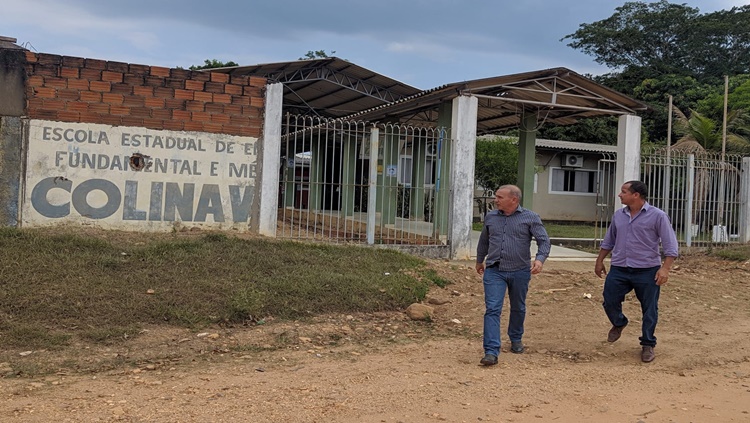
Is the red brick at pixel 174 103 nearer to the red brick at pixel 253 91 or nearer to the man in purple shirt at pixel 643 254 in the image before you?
the red brick at pixel 253 91

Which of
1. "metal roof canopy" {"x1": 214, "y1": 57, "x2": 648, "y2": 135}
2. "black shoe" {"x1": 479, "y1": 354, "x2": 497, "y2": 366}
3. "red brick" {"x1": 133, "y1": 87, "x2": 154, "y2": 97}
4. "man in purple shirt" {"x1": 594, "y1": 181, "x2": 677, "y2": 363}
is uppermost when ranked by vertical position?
"metal roof canopy" {"x1": 214, "y1": 57, "x2": 648, "y2": 135}

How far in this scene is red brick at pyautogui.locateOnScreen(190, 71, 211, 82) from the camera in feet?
32.1

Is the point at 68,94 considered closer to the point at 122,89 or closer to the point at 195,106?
the point at 122,89

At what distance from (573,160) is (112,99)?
19.1 metres

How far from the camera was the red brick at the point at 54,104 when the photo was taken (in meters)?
9.18

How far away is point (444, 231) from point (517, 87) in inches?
122

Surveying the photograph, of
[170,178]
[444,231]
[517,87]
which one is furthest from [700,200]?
[170,178]

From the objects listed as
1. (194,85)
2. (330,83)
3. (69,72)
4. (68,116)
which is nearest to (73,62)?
(69,72)

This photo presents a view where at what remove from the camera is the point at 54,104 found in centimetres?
920

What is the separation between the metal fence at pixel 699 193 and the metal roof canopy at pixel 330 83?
677cm

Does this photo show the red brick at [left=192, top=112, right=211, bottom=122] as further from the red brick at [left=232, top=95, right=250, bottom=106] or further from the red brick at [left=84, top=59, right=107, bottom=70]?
the red brick at [left=84, top=59, right=107, bottom=70]

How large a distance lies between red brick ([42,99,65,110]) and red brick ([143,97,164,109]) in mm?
1097

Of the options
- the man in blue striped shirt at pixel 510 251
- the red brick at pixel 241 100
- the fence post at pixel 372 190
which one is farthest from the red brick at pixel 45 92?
the man in blue striped shirt at pixel 510 251

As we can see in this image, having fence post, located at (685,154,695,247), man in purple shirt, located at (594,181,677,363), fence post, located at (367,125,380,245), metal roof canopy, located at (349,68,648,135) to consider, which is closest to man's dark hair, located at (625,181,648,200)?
man in purple shirt, located at (594,181,677,363)
